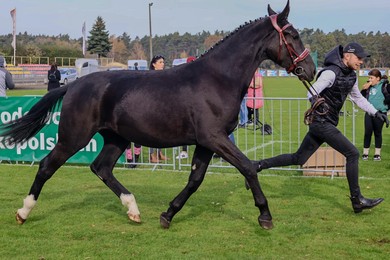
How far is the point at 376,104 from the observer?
11.3m

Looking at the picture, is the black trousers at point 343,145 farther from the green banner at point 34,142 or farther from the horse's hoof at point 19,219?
the green banner at point 34,142

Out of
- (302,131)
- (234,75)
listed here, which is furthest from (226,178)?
(302,131)

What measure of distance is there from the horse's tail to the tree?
300 feet

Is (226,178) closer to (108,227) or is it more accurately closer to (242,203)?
(242,203)

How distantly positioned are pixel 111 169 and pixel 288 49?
2.50m

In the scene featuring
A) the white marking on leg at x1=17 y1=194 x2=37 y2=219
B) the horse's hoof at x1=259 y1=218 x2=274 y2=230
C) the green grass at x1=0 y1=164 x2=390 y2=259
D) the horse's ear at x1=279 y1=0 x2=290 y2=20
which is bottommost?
the green grass at x1=0 y1=164 x2=390 y2=259

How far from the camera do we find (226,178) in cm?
912

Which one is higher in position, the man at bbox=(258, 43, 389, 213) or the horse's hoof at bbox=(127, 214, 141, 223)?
the man at bbox=(258, 43, 389, 213)

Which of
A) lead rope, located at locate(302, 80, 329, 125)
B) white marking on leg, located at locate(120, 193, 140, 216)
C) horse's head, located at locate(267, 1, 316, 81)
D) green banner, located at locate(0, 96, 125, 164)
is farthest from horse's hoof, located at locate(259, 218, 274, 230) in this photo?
green banner, located at locate(0, 96, 125, 164)

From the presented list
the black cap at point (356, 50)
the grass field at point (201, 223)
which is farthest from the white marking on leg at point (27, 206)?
the black cap at point (356, 50)

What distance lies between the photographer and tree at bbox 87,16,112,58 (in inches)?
3821

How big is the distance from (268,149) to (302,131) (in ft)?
12.6

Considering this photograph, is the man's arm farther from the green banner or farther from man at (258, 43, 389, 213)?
the green banner

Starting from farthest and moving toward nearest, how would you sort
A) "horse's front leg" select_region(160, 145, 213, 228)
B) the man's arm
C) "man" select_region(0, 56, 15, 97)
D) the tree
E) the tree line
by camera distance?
1. the tree
2. the tree line
3. "man" select_region(0, 56, 15, 97)
4. the man's arm
5. "horse's front leg" select_region(160, 145, 213, 228)
